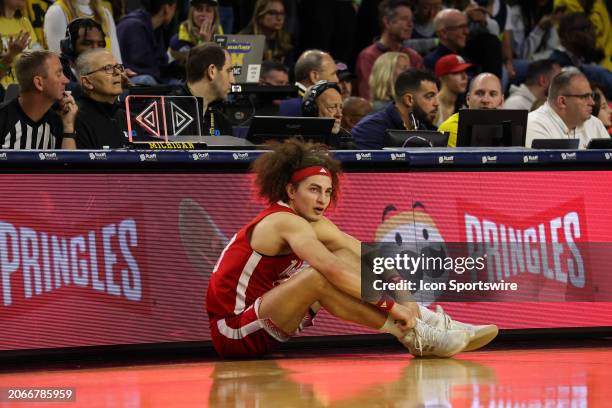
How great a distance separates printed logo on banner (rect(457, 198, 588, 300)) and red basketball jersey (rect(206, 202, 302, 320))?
1.23 metres

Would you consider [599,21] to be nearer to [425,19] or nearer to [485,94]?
[425,19]

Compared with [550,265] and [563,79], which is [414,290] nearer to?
[550,265]

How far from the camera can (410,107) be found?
10344 millimetres

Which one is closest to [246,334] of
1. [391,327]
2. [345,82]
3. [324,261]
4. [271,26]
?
Result: [324,261]

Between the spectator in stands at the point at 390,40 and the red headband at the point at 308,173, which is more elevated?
the spectator in stands at the point at 390,40

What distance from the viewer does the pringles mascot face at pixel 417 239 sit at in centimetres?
765

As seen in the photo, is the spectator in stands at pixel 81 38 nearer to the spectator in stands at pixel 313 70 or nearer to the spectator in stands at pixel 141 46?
the spectator in stands at pixel 141 46

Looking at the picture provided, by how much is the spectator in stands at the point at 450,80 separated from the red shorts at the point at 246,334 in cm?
495

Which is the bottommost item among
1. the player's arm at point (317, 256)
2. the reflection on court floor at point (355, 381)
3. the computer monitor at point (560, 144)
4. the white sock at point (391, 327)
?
the reflection on court floor at point (355, 381)

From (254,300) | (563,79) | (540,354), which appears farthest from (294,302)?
(563,79)

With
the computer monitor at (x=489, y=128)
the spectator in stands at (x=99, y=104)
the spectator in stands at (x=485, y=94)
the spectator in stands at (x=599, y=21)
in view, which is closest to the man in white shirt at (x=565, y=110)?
the spectator in stands at (x=485, y=94)

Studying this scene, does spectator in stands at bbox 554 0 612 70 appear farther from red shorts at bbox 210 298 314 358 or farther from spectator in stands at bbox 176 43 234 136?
red shorts at bbox 210 298 314 358

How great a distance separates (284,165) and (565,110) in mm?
3894

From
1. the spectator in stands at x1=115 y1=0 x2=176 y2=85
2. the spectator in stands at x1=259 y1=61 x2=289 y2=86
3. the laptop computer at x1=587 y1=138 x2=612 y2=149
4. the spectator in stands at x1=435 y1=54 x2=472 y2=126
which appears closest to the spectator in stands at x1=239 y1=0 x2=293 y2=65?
the spectator in stands at x1=259 y1=61 x2=289 y2=86
